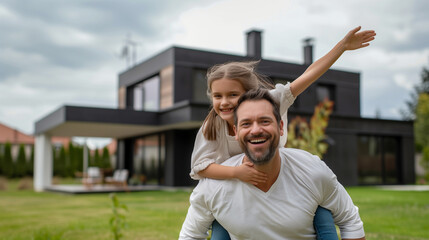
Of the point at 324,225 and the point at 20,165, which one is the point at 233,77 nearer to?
the point at 324,225

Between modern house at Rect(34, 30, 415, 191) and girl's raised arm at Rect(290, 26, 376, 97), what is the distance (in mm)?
12961

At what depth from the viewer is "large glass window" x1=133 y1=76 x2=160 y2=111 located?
19.8 m

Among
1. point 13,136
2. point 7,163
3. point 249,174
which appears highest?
point 13,136

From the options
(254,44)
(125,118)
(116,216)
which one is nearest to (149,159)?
(125,118)

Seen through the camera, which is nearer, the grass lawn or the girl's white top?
the girl's white top

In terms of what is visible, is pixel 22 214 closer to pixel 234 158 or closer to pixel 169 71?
pixel 234 158

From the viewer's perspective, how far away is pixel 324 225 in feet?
7.25

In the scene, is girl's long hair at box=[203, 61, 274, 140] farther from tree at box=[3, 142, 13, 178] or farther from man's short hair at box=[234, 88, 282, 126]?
tree at box=[3, 142, 13, 178]

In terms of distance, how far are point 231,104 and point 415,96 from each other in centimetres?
4451

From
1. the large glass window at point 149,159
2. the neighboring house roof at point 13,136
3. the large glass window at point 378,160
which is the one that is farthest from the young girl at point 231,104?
the neighboring house roof at point 13,136

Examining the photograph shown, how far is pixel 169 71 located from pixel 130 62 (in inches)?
231

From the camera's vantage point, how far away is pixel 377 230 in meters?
5.89

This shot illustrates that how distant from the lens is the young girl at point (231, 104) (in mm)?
2338

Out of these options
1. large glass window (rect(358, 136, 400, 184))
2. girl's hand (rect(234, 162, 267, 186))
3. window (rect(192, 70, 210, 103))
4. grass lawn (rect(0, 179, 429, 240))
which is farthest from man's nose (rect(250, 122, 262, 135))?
large glass window (rect(358, 136, 400, 184))
